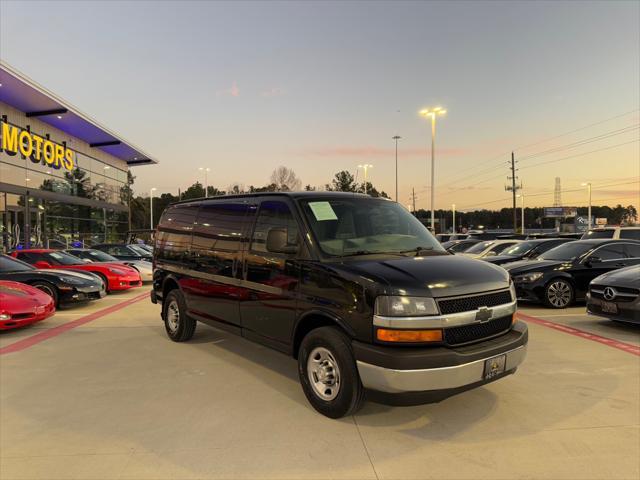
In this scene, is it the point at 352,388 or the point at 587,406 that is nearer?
the point at 352,388

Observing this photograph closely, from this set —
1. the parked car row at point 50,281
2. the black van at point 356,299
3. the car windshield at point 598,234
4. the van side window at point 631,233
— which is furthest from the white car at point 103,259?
the van side window at point 631,233

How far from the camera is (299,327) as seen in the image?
4043mm

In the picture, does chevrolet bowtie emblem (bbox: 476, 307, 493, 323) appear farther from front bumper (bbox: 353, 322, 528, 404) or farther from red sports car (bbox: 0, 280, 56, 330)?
red sports car (bbox: 0, 280, 56, 330)

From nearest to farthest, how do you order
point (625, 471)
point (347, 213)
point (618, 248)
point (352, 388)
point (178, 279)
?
point (625, 471) < point (352, 388) < point (347, 213) < point (178, 279) < point (618, 248)

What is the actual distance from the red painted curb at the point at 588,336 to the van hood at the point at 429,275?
344 centimetres

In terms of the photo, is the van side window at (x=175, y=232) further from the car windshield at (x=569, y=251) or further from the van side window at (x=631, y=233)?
the van side window at (x=631, y=233)

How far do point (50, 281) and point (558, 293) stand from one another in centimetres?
1106

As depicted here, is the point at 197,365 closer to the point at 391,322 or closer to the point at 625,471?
the point at 391,322

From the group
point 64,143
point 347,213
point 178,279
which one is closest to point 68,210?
point 64,143

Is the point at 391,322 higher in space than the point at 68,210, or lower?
lower

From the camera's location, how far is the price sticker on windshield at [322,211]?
4230 mm

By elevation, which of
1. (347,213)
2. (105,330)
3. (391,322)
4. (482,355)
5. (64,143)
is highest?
(64,143)

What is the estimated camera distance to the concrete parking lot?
10.0 ft

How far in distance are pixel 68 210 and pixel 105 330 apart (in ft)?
89.9
